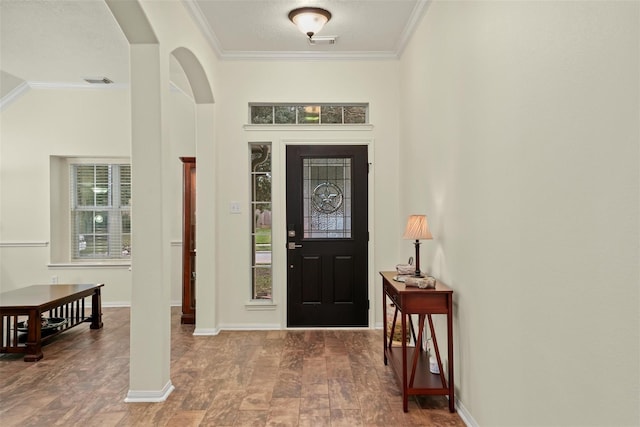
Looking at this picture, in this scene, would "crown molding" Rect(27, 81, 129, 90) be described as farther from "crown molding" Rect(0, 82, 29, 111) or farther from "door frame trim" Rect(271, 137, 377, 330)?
"door frame trim" Rect(271, 137, 377, 330)

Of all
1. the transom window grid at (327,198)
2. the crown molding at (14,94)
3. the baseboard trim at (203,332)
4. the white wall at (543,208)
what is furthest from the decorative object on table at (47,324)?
the white wall at (543,208)

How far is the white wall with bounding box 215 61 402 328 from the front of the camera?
4.44 metres

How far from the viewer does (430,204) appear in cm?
323

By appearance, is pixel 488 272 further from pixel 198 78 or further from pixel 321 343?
pixel 198 78

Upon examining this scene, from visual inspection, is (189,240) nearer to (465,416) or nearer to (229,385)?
(229,385)

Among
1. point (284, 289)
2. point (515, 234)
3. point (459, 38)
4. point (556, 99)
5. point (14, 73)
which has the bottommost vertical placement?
point (284, 289)

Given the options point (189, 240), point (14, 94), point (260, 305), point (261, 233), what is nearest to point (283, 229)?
point (261, 233)

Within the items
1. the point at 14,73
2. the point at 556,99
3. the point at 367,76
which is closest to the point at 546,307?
the point at 556,99

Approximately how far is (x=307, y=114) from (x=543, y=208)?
3.29 metres

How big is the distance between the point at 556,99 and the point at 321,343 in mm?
3088

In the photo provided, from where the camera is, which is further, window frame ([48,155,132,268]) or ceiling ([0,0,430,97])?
window frame ([48,155,132,268])

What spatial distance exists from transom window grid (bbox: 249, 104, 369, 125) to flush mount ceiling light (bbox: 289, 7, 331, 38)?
107 cm

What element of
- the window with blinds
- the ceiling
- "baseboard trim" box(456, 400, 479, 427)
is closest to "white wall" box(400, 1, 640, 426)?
"baseboard trim" box(456, 400, 479, 427)

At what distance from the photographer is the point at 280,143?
4.45 meters
